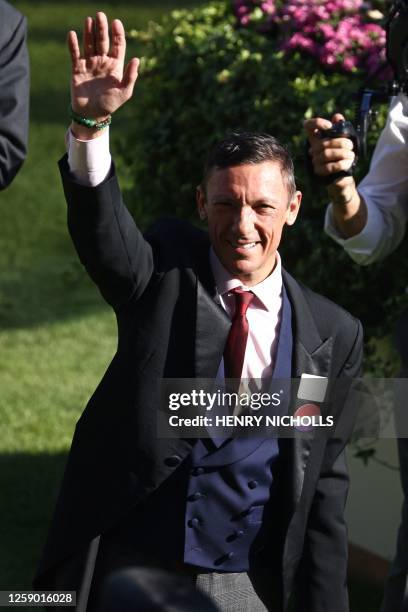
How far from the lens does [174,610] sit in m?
2.47

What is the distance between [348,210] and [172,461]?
99 cm

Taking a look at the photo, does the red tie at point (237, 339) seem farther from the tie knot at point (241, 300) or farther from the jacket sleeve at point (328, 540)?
the jacket sleeve at point (328, 540)

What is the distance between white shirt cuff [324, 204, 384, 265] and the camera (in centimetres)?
379

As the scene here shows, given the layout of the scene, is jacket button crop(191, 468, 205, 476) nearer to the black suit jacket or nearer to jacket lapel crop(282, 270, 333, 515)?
the black suit jacket

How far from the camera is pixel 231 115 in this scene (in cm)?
554

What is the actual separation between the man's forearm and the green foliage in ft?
3.66

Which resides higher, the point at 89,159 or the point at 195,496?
the point at 89,159

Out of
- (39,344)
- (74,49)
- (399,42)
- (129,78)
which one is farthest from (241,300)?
(39,344)

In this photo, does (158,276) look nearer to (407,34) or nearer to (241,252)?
(241,252)

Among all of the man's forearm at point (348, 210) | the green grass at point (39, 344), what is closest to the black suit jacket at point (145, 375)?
the man's forearm at point (348, 210)

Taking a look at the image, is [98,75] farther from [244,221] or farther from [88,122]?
[244,221]

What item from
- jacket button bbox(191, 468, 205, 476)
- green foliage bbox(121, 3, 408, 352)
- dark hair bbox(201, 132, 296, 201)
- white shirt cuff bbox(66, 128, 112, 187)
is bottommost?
green foliage bbox(121, 3, 408, 352)

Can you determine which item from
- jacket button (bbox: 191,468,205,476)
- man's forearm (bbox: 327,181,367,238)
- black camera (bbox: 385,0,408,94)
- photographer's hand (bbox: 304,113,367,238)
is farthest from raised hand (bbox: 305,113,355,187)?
jacket button (bbox: 191,468,205,476)

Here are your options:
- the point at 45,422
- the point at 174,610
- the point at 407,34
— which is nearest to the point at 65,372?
the point at 45,422
